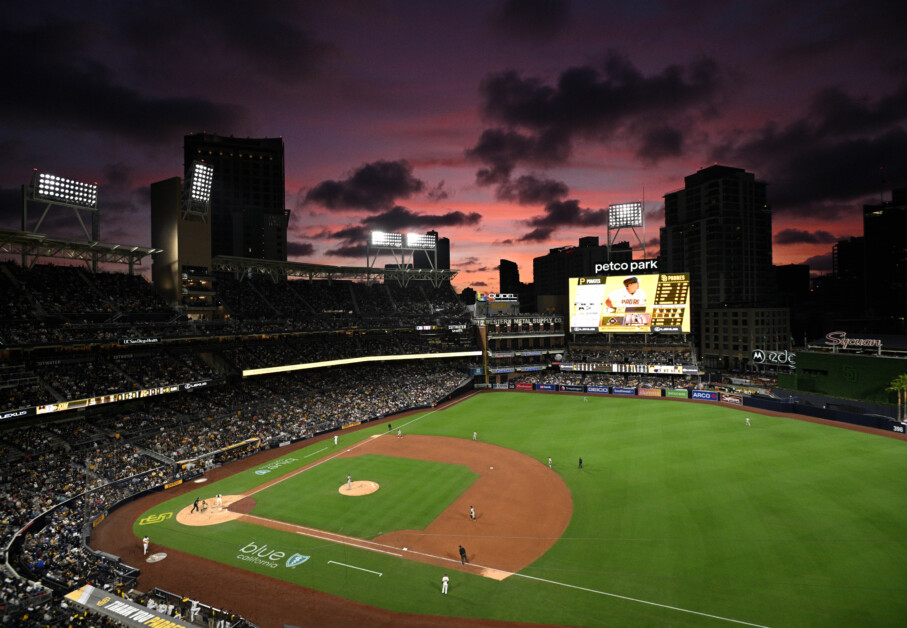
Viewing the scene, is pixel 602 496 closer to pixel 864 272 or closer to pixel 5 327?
pixel 5 327

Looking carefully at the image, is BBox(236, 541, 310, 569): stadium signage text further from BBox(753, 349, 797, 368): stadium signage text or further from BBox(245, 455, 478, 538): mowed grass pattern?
BBox(753, 349, 797, 368): stadium signage text

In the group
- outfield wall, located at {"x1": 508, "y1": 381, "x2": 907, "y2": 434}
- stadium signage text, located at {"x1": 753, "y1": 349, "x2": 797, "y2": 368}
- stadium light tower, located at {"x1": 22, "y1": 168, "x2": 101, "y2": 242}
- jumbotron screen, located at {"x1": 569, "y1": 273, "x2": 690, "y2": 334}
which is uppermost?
stadium light tower, located at {"x1": 22, "y1": 168, "x2": 101, "y2": 242}

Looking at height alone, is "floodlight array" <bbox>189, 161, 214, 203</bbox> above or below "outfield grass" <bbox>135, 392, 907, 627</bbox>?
above

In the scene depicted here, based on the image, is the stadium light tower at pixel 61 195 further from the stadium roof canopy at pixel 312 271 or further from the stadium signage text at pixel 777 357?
the stadium signage text at pixel 777 357

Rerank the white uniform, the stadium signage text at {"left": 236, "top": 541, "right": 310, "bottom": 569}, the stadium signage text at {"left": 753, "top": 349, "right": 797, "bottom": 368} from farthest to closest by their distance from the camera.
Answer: the white uniform, the stadium signage text at {"left": 753, "top": 349, "right": 797, "bottom": 368}, the stadium signage text at {"left": 236, "top": 541, "right": 310, "bottom": 569}

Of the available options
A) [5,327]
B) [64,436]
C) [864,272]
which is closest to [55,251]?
[5,327]

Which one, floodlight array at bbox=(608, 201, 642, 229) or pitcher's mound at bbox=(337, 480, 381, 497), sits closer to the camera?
pitcher's mound at bbox=(337, 480, 381, 497)

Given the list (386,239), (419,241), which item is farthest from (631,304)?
(386,239)

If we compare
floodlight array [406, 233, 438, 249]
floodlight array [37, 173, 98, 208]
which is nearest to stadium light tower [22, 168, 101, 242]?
floodlight array [37, 173, 98, 208]
